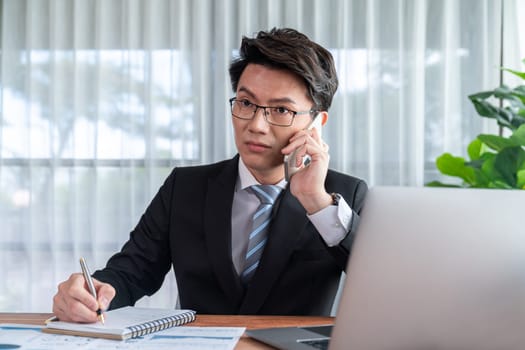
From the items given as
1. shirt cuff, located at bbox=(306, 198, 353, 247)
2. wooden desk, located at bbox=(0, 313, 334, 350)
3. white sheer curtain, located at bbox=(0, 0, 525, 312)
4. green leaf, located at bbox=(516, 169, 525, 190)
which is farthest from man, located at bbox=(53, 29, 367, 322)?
white sheer curtain, located at bbox=(0, 0, 525, 312)

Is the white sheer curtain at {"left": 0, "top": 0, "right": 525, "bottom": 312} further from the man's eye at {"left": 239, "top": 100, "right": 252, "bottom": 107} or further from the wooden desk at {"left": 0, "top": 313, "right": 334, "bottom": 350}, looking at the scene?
the wooden desk at {"left": 0, "top": 313, "right": 334, "bottom": 350}

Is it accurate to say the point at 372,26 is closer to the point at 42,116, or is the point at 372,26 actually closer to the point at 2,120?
the point at 42,116

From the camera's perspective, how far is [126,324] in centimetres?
111

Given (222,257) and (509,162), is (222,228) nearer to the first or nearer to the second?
(222,257)

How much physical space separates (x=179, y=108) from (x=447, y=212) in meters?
2.73

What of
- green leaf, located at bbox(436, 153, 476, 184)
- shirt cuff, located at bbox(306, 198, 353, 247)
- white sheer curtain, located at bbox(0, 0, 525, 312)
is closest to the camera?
shirt cuff, located at bbox(306, 198, 353, 247)

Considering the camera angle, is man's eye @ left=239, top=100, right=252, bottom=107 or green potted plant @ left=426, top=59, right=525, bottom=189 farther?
green potted plant @ left=426, top=59, right=525, bottom=189

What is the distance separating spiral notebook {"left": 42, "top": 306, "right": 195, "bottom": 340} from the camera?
1068mm

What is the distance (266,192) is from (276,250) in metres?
0.20

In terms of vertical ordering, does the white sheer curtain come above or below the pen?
above

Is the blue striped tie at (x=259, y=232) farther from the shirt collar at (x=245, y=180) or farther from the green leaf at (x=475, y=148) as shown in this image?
the green leaf at (x=475, y=148)

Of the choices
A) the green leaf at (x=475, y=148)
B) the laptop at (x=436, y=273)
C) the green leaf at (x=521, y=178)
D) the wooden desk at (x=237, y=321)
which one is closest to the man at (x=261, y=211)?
the wooden desk at (x=237, y=321)

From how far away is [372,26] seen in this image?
3.31 metres

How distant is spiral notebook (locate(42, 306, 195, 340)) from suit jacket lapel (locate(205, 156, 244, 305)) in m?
0.34
